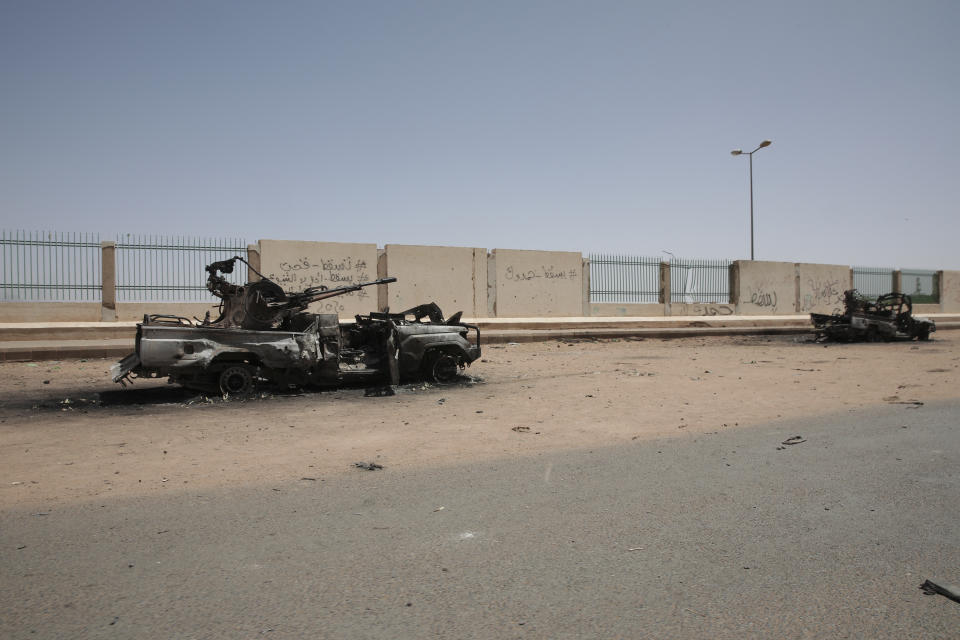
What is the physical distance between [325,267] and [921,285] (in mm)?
31615

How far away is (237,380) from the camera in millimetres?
8961

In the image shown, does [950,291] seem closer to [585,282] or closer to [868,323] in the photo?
[868,323]

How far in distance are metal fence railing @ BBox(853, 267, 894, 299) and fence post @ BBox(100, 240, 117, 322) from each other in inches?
1212

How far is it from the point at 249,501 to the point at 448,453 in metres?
1.94

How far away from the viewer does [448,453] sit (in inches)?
228

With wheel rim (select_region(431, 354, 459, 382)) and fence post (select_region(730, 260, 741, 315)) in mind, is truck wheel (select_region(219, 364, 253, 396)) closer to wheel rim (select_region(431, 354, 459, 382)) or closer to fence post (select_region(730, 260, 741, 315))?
wheel rim (select_region(431, 354, 459, 382))

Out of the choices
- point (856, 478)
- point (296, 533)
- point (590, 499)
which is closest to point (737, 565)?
point (590, 499)

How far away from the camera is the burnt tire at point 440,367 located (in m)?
10.4

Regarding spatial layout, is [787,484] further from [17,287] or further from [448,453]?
[17,287]

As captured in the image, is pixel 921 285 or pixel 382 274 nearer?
pixel 382 274

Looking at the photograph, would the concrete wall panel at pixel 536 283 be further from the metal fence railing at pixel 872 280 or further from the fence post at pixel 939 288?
the fence post at pixel 939 288

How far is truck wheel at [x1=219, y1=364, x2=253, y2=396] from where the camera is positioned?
8.88 meters

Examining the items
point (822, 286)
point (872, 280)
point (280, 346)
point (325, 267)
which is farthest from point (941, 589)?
point (872, 280)

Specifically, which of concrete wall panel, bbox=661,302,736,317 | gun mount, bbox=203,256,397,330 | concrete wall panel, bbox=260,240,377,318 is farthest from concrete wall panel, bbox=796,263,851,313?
gun mount, bbox=203,256,397,330
